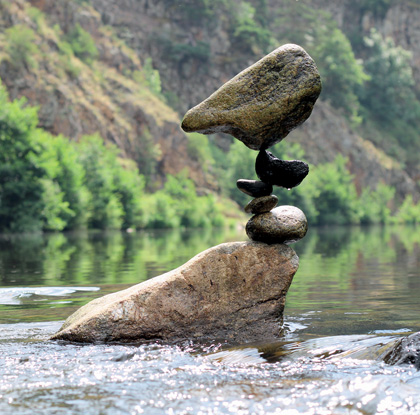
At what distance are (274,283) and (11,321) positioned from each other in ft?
14.3

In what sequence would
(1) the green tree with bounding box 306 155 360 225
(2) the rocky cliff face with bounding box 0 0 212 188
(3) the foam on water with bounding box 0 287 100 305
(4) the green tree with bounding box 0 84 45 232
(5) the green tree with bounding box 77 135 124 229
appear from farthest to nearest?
(1) the green tree with bounding box 306 155 360 225 < (2) the rocky cliff face with bounding box 0 0 212 188 < (5) the green tree with bounding box 77 135 124 229 < (4) the green tree with bounding box 0 84 45 232 < (3) the foam on water with bounding box 0 287 100 305

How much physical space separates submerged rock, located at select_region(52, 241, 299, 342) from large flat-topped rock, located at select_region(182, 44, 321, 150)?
175 cm

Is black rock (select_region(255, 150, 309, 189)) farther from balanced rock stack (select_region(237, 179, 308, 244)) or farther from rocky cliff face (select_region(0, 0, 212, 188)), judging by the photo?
rocky cliff face (select_region(0, 0, 212, 188))

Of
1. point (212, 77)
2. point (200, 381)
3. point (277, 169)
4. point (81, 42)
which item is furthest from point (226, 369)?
point (212, 77)

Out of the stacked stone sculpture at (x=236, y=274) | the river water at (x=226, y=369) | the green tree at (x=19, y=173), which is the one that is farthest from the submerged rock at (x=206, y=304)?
the green tree at (x=19, y=173)

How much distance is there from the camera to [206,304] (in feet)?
30.0

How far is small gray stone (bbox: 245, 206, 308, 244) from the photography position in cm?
935

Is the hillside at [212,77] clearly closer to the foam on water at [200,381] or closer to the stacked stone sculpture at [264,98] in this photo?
the stacked stone sculpture at [264,98]

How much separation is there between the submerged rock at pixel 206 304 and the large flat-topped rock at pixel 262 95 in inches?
68.7

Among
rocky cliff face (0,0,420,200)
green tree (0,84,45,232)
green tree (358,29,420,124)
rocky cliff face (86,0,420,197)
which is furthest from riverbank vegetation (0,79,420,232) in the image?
green tree (358,29,420,124)

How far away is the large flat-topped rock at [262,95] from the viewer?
29.5 feet

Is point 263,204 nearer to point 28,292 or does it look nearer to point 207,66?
point 28,292

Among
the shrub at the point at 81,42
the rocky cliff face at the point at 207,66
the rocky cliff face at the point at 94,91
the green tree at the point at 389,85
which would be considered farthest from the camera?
the green tree at the point at 389,85

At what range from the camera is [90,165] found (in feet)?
201
